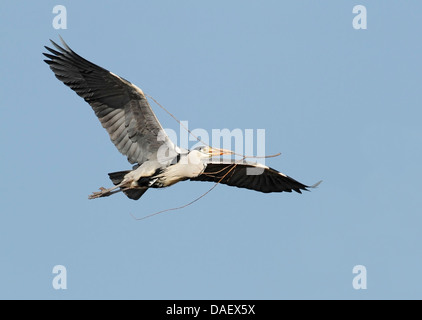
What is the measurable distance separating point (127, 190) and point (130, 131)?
1251 millimetres

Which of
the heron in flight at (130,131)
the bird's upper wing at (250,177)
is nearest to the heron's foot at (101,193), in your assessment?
the heron in flight at (130,131)

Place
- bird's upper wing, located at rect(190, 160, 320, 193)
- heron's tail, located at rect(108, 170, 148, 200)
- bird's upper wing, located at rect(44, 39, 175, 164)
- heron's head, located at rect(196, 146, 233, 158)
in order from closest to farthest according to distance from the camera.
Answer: bird's upper wing, located at rect(44, 39, 175, 164)
heron's head, located at rect(196, 146, 233, 158)
heron's tail, located at rect(108, 170, 148, 200)
bird's upper wing, located at rect(190, 160, 320, 193)

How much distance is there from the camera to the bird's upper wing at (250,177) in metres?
20.0

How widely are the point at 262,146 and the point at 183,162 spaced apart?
1823 millimetres

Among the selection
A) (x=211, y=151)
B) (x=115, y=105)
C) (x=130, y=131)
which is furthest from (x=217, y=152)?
(x=115, y=105)

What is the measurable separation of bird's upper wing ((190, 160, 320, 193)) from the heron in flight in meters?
0.95

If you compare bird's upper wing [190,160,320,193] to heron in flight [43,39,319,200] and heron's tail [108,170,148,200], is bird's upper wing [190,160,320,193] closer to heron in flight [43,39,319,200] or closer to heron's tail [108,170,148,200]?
heron in flight [43,39,319,200]

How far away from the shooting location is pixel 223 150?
1884cm

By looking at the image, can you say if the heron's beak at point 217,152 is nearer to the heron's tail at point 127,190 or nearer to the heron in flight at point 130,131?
the heron in flight at point 130,131

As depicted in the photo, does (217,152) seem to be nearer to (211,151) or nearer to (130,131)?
(211,151)

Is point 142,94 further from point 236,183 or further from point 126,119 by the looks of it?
point 236,183

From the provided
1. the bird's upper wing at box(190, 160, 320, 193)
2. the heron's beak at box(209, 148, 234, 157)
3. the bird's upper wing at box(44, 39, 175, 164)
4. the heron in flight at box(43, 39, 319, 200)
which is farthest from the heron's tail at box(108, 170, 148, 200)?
the heron's beak at box(209, 148, 234, 157)

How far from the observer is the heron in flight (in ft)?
60.1

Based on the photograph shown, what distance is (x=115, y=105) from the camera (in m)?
18.5
